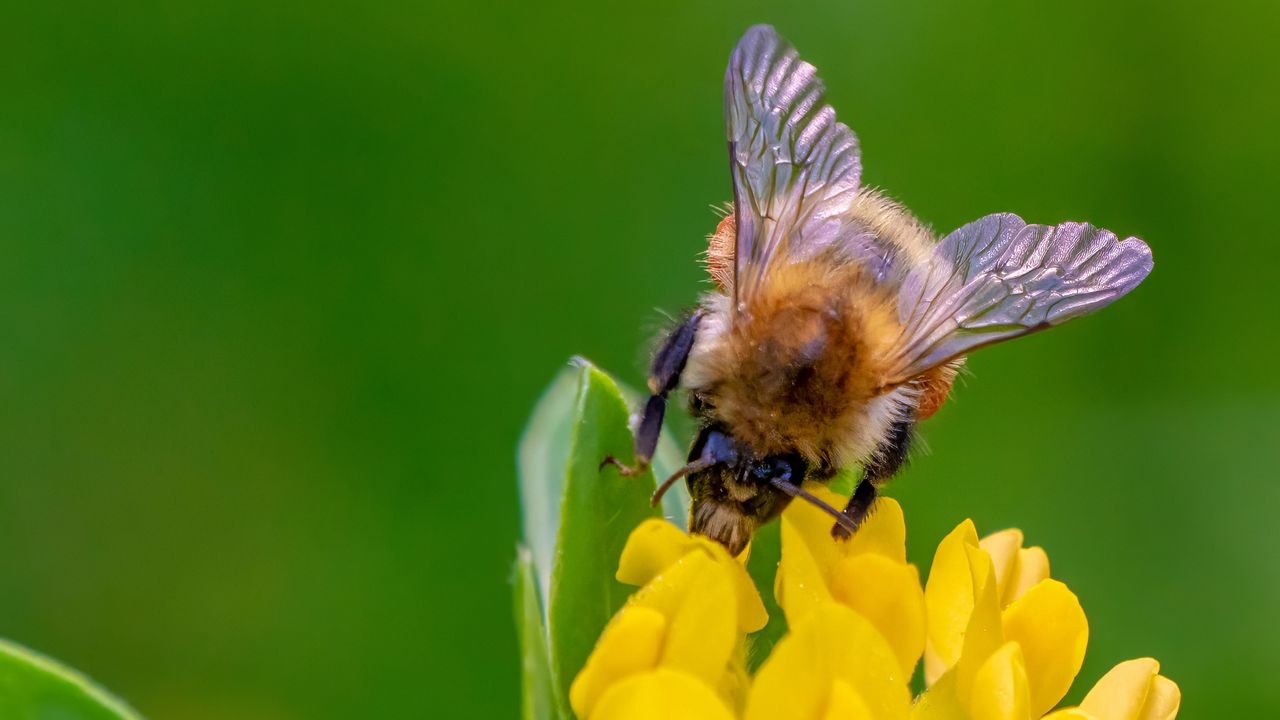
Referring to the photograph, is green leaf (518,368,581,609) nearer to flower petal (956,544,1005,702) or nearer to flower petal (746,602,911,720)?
flower petal (746,602,911,720)

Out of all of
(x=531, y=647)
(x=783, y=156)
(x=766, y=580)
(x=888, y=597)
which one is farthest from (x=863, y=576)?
(x=783, y=156)

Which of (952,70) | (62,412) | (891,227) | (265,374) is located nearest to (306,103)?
(265,374)

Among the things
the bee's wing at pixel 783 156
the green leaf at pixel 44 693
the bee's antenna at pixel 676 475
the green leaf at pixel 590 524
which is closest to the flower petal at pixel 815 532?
the bee's antenna at pixel 676 475

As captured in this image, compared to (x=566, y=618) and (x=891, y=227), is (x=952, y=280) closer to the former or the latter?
(x=891, y=227)

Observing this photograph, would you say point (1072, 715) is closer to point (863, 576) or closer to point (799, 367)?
point (863, 576)

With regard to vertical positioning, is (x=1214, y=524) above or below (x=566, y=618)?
below

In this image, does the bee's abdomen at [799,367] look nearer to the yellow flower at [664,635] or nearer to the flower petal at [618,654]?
the yellow flower at [664,635]
